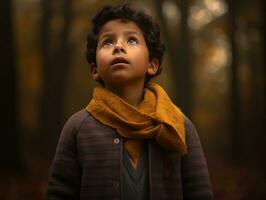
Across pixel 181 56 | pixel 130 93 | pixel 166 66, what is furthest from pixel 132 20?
pixel 166 66

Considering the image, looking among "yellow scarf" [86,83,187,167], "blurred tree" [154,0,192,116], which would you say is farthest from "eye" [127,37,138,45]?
"blurred tree" [154,0,192,116]

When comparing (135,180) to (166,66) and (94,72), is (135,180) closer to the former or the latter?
(94,72)

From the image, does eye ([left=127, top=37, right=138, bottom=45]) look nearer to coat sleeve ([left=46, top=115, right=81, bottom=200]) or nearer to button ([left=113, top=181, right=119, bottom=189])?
coat sleeve ([left=46, top=115, right=81, bottom=200])

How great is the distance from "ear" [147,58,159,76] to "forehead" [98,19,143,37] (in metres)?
0.20

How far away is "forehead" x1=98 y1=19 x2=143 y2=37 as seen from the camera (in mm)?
A: 2987

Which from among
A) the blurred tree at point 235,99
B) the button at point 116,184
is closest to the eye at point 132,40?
the button at point 116,184

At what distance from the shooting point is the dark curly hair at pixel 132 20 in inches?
119

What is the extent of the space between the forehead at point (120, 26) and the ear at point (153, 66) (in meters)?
0.20

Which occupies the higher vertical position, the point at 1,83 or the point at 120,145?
the point at 1,83

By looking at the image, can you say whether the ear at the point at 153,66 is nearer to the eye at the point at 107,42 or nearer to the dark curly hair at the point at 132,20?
the dark curly hair at the point at 132,20

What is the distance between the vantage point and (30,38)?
22.8 metres

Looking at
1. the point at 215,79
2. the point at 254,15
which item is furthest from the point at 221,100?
Answer: the point at 254,15

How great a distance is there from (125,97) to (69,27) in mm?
15895

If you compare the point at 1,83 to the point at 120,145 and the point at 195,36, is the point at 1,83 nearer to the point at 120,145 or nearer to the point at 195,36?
the point at 120,145
